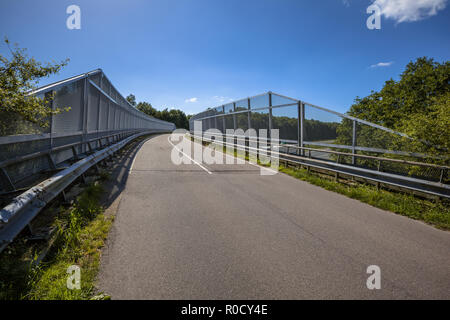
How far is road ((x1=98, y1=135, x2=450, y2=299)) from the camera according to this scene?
2.64 metres

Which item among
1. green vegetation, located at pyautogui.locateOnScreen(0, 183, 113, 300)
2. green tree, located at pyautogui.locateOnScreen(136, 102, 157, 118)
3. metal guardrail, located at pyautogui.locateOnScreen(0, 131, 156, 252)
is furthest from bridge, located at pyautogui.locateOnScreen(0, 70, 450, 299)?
green tree, located at pyautogui.locateOnScreen(136, 102, 157, 118)

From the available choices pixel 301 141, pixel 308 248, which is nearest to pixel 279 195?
pixel 308 248

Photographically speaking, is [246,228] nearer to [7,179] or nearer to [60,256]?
[60,256]

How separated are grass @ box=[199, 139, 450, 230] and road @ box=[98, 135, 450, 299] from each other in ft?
1.18

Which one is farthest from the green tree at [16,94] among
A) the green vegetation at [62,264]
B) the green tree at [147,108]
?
the green tree at [147,108]

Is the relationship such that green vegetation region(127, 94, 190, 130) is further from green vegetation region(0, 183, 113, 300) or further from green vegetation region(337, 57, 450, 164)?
green vegetation region(0, 183, 113, 300)

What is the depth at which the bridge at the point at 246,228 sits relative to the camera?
2.71 metres

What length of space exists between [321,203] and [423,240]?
2.19 m

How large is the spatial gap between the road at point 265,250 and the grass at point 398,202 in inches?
14.2

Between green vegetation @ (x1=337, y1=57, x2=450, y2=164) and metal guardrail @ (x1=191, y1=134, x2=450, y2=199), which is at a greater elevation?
green vegetation @ (x1=337, y1=57, x2=450, y2=164)

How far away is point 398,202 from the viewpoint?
577 centimetres

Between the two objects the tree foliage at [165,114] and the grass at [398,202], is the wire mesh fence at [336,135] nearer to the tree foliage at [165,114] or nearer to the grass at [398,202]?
the grass at [398,202]

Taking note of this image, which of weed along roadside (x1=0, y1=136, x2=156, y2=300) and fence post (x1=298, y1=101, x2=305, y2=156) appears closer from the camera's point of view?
weed along roadside (x1=0, y1=136, x2=156, y2=300)

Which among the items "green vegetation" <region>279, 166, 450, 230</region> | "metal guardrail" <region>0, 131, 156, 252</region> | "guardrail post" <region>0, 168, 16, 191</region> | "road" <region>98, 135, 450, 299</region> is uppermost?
"guardrail post" <region>0, 168, 16, 191</region>
